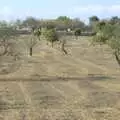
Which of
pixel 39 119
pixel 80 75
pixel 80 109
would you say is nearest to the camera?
pixel 39 119

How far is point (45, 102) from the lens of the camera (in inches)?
893

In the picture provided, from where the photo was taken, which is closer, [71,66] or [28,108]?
[28,108]

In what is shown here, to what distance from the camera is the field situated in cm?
1967

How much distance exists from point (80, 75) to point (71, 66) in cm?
761

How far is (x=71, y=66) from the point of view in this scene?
4325 cm

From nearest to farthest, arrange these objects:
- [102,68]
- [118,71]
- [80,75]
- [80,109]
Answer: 1. [80,109]
2. [80,75]
3. [118,71]
4. [102,68]

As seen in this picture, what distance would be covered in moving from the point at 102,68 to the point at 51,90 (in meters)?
14.8

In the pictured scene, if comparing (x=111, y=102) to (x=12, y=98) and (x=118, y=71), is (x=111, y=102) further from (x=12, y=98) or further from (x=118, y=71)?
(x=118, y=71)

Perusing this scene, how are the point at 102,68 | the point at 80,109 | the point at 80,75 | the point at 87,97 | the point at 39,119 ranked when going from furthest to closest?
the point at 102,68 < the point at 80,75 < the point at 87,97 < the point at 80,109 < the point at 39,119

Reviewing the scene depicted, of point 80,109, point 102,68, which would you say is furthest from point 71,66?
point 80,109

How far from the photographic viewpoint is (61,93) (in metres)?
26.0

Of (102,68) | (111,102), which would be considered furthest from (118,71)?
(111,102)

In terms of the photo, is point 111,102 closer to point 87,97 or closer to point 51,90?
point 87,97

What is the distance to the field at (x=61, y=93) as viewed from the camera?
19672 millimetres
